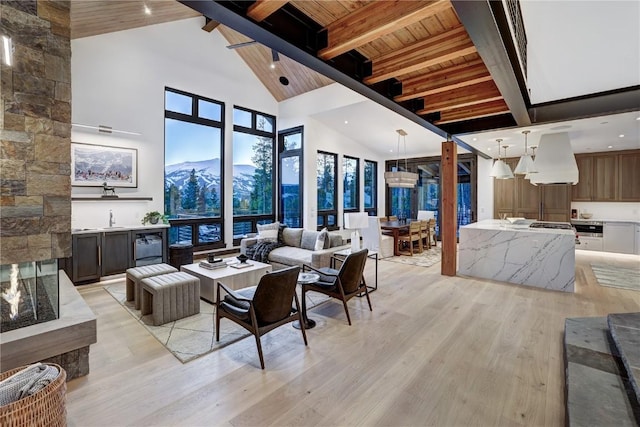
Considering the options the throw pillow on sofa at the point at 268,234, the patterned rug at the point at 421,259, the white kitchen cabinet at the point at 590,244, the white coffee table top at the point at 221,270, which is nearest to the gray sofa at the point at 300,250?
the throw pillow on sofa at the point at 268,234

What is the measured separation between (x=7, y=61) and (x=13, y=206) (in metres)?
1.00

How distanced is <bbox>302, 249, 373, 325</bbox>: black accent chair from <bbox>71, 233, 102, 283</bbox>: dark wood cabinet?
3755 mm

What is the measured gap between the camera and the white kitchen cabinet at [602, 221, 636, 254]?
6977 millimetres

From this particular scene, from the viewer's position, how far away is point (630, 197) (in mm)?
7062

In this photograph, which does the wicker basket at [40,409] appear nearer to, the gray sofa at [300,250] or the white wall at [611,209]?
the gray sofa at [300,250]

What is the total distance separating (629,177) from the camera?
23.2ft

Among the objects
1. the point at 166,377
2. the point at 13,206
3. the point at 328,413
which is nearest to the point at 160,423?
the point at 166,377

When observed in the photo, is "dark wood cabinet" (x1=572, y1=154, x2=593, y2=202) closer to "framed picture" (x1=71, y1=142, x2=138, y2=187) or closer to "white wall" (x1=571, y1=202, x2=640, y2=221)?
"white wall" (x1=571, y1=202, x2=640, y2=221)

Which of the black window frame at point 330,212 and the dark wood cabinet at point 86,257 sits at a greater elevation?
the black window frame at point 330,212

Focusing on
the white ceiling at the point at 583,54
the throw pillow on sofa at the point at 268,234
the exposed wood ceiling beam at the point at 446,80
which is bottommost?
the throw pillow on sofa at the point at 268,234

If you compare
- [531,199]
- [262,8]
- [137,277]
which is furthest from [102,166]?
[531,199]

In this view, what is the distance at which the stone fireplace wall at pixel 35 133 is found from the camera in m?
2.01

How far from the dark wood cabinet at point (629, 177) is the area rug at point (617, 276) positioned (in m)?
2.30

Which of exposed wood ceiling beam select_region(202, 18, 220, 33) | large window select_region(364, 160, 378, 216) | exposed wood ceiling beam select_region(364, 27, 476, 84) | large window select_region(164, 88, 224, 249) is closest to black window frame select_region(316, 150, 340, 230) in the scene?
large window select_region(364, 160, 378, 216)
